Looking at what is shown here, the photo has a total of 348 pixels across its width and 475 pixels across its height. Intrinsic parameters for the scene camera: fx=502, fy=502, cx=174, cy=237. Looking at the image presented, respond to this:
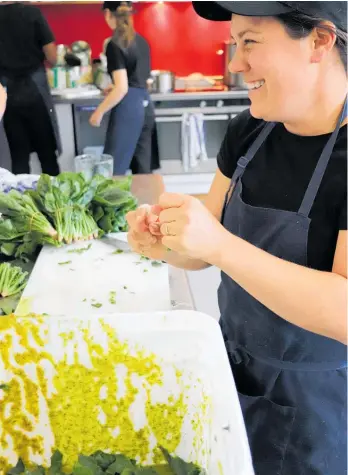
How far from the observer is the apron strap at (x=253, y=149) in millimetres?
955

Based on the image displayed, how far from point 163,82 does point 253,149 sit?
3427 mm

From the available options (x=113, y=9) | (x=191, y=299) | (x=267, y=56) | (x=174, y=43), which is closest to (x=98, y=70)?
(x=174, y=43)

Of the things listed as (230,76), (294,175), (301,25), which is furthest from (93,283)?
(230,76)

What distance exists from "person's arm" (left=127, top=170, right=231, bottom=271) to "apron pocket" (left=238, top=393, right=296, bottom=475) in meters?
0.30

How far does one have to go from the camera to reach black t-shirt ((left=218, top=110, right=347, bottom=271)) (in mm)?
830

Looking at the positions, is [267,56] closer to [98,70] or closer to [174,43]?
[98,70]

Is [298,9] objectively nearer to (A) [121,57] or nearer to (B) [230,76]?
(A) [121,57]

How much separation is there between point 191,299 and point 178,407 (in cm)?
37

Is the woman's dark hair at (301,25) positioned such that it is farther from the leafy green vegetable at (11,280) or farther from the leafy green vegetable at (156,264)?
the leafy green vegetable at (11,280)

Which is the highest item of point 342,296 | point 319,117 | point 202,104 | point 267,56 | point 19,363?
point 267,56

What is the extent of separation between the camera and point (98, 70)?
430 cm

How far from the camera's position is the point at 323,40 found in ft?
2.47

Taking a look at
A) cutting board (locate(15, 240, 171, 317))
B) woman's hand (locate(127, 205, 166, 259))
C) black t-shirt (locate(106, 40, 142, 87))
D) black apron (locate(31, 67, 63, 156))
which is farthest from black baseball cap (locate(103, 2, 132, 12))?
woman's hand (locate(127, 205, 166, 259))

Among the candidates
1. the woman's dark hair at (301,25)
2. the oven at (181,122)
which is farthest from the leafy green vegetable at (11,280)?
the oven at (181,122)
